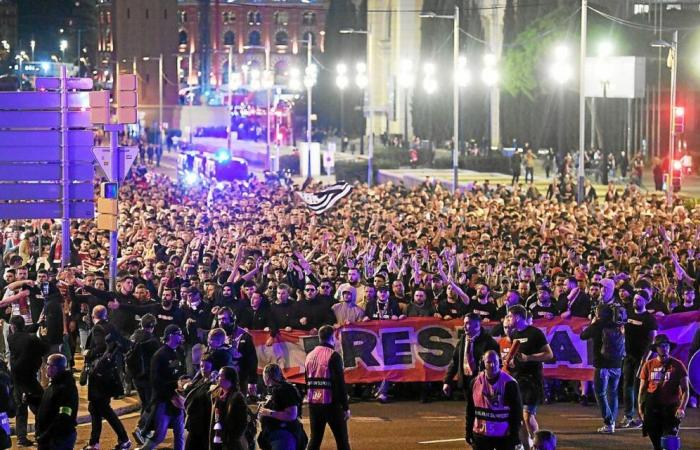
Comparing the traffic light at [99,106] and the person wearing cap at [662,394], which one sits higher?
the traffic light at [99,106]

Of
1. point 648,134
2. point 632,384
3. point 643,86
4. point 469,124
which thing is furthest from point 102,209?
point 469,124

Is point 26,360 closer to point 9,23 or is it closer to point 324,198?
point 324,198

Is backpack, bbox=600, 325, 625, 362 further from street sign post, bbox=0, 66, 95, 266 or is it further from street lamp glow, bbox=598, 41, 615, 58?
street lamp glow, bbox=598, 41, 615, 58

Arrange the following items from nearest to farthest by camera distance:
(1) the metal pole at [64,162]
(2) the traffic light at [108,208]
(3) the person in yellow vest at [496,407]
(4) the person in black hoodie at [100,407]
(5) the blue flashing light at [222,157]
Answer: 1. (3) the person in yellow vest at [496,407]
2. (4) the person in black hoodie at [100,407]
3. (2) the traffic light at [108,208]
4. (1) the metal pole at [64,162]
5. (5) the blue flashing light at [222,157]

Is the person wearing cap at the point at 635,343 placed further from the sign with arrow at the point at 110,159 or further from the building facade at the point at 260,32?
the building facade at the point at 260,32

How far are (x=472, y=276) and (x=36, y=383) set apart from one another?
20.7 ft

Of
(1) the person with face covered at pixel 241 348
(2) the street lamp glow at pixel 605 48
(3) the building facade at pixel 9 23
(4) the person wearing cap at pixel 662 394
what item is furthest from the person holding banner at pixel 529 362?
(3) the building facade at pixel 9 23

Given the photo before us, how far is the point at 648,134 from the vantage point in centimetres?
6894

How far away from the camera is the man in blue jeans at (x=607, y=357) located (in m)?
15.9

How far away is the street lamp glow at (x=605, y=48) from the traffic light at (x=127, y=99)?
4169 cm

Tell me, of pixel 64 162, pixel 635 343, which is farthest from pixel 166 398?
pixel 64 162

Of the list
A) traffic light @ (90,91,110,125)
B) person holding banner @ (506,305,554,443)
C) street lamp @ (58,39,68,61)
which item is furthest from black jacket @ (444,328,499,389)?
street lamp @ (58,39,68,61)

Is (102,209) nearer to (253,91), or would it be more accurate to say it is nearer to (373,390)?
(373,390)

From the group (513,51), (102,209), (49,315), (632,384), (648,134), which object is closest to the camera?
(632,384)
